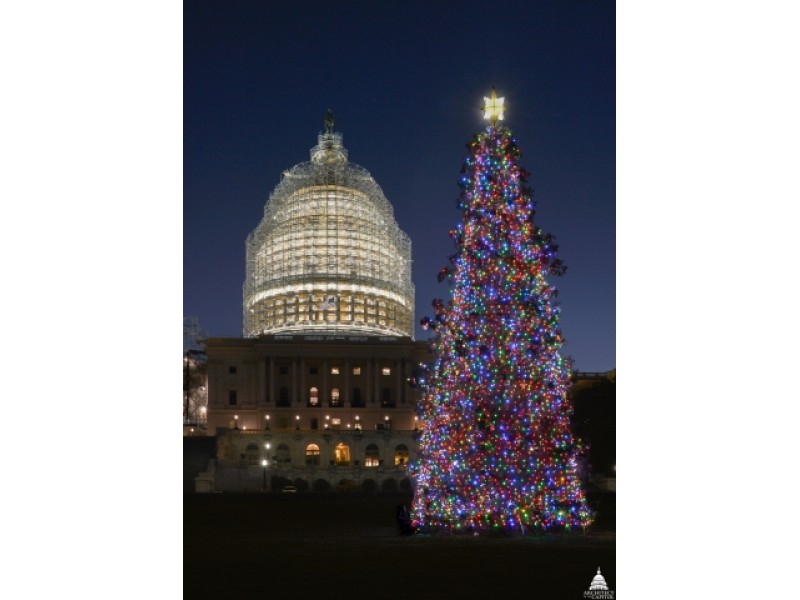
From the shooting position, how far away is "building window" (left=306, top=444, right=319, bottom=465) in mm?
72625

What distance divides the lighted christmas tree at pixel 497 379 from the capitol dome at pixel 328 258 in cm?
7329

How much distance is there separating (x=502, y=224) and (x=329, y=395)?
69701mm

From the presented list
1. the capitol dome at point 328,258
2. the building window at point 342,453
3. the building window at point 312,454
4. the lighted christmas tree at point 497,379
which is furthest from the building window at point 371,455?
the lighted christmas tree at point 497,379

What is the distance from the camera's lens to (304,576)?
1522 cm

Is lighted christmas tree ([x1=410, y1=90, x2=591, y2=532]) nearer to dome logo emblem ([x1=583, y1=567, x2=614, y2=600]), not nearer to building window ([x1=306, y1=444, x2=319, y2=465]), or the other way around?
dome logo emblem ([x1=583, y1=567, x2=614, y2=600])

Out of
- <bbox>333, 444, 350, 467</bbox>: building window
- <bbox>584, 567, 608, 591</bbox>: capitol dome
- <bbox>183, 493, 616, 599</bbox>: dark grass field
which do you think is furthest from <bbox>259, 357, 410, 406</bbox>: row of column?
<bbox>584, 567, 608, 591</bbox>: capitol dome

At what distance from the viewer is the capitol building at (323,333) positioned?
73562mm

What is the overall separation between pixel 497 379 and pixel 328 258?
75667 mm

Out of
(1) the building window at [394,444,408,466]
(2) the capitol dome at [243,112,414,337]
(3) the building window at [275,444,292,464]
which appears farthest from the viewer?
(2) the capitol dome at [243,112,414,337]

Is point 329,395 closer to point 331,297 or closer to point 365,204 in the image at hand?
point 331,297

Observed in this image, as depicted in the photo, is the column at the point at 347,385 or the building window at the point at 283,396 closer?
the building window at the point at 283,396

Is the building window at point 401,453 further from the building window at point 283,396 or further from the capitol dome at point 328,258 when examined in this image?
the capitol dome at point 328,258

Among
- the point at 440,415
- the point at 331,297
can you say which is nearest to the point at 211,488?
the point at 440,415

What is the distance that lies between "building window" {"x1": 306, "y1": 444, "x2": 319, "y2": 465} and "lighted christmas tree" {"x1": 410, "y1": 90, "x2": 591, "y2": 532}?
52253mm
